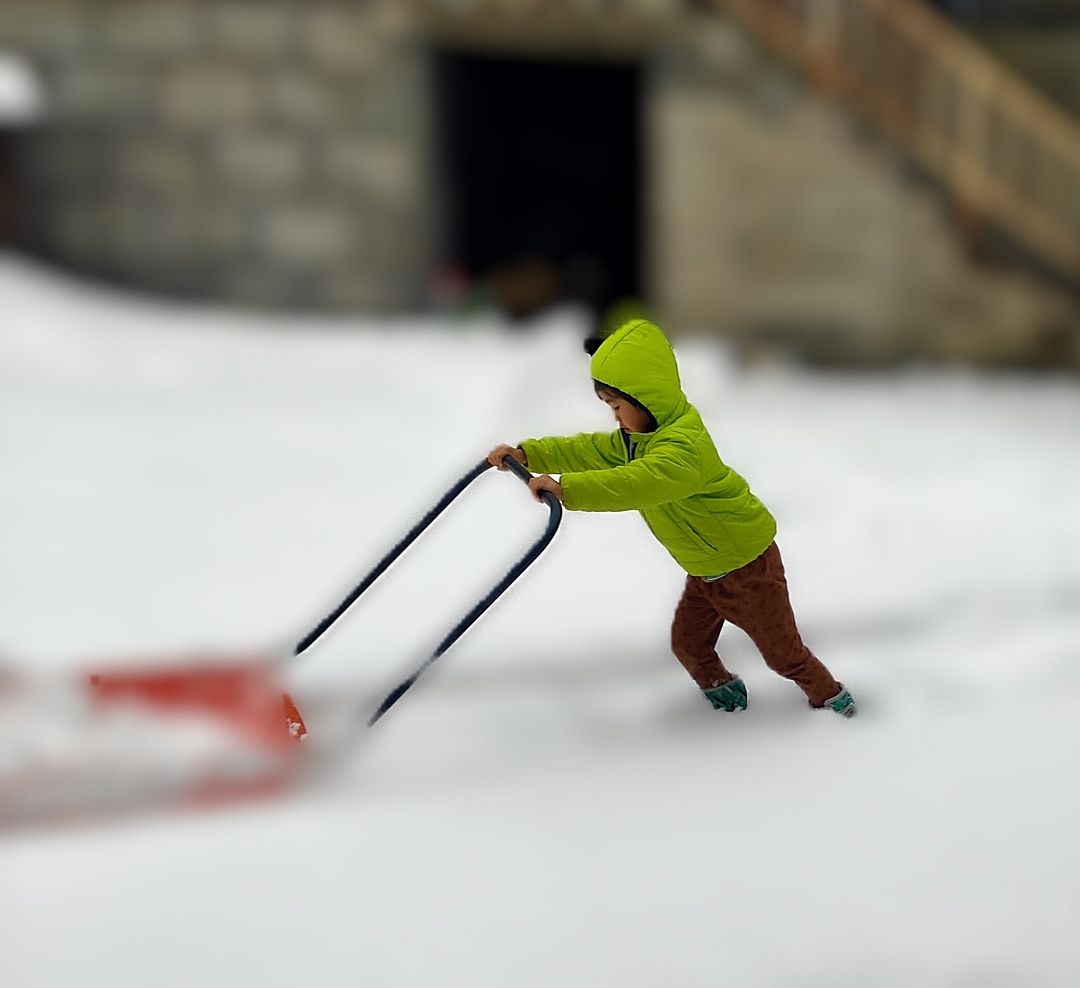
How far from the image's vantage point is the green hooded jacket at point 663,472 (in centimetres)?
124

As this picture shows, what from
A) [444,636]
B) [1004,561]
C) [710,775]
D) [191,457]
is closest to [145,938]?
[710,775]

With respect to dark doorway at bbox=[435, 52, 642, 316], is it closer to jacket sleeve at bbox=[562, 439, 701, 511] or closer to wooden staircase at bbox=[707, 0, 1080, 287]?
wooden staircase at bbox=[707, 0, 1080, 287]

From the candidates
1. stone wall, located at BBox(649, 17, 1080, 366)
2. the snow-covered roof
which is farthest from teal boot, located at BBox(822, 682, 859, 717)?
the snow-covered roof

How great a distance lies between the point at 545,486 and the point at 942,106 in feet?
43.2

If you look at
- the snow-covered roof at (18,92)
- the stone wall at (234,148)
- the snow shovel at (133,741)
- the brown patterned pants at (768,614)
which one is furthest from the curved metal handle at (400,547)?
the snow-covered roof at (18,92)

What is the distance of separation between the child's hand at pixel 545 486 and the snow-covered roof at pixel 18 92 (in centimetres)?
1420

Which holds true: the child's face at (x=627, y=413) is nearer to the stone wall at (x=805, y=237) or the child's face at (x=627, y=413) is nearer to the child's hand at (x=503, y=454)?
the child's hand at (x=503, y=454)

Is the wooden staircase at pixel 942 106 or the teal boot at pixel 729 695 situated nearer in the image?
the teal boot at pixel 729 695

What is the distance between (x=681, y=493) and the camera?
126 centimetres

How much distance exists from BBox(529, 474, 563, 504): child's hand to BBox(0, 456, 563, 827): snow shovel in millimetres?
3011

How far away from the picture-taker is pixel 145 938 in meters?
3.27

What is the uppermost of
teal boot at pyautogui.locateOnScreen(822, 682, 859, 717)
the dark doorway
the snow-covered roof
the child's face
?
the child's face

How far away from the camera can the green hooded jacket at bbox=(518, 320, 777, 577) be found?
1236 millimetres

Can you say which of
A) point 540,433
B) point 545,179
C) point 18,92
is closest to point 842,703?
point 540,433
